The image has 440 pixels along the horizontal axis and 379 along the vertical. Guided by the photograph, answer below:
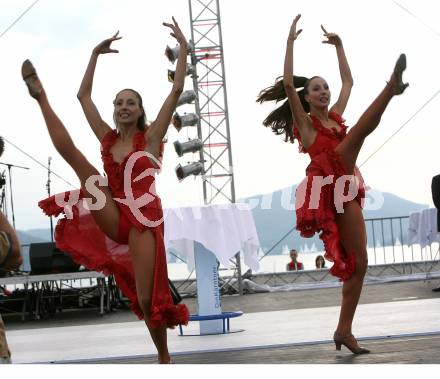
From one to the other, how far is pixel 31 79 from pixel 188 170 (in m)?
6.30

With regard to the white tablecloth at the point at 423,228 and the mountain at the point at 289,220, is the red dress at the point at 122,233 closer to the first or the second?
the mountain at the point at 289,220

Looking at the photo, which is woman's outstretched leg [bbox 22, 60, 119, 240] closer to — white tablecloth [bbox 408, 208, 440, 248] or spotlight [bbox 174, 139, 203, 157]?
spotlight [bbox 174, 139, 203, 157]

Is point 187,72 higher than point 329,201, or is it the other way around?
point 187,72

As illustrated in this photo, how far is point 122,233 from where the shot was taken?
4203mm

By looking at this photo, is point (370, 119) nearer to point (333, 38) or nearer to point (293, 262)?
point (333, 38)

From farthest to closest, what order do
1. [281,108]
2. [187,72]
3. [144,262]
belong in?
[187,72] < [281,108] < [144,262]

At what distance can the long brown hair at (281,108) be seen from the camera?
523cm

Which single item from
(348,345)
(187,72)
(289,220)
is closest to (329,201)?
(348,345)

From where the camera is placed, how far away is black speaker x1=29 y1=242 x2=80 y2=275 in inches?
390

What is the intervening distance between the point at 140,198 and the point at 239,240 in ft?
7.32

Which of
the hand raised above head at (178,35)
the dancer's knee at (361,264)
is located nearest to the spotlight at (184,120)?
the hand raised above head at (178,35)

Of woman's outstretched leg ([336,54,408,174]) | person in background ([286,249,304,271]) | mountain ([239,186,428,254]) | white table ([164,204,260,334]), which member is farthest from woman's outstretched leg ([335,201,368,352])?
person in background ([286,249,304,271])

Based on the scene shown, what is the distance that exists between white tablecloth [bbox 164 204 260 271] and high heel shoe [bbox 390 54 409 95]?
2362 millimetres
